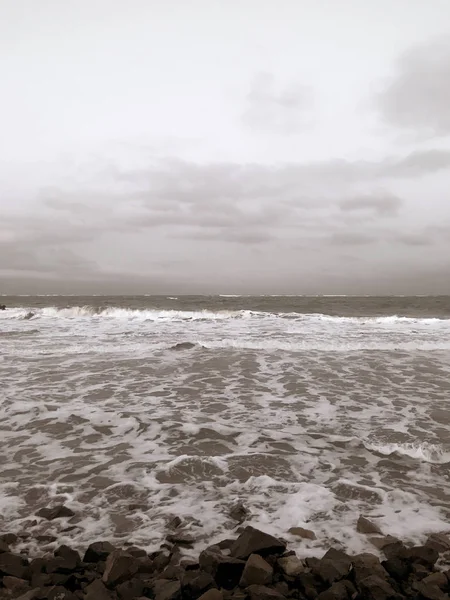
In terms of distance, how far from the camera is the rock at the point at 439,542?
3.46 meters

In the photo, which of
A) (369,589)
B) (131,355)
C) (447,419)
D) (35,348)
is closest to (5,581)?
(369,589)

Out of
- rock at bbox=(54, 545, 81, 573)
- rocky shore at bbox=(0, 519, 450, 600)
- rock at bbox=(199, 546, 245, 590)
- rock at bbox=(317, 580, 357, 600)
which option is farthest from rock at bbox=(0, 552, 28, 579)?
rock at bbox=(317, 580, 357, 600)

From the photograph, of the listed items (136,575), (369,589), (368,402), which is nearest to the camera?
(369,589)

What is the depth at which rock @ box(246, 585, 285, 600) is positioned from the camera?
9.15ft

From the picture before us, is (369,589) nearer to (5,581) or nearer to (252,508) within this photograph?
(252,508)

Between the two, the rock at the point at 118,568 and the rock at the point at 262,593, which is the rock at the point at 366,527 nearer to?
the rock at the point at 262,593

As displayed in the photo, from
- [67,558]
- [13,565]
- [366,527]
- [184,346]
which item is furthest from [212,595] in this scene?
[184,346]

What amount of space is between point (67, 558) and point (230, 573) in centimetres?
129

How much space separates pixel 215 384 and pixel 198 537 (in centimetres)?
629

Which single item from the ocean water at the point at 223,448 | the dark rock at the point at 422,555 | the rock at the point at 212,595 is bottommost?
the ocean water at the point at 223,448

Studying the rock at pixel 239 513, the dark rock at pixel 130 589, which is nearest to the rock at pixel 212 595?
the dark rock at pixel 130 589

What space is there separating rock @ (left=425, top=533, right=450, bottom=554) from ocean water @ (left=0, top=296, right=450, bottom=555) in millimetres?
164

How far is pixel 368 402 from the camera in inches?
328

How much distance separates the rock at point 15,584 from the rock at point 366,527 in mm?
2817
